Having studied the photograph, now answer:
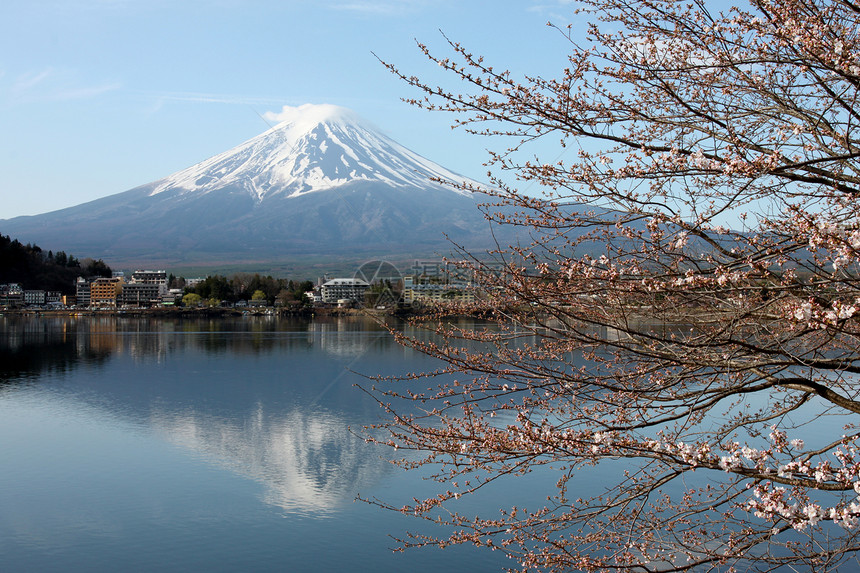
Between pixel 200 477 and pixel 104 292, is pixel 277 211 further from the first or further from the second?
pixel 200 477

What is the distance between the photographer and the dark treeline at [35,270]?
2751 inches

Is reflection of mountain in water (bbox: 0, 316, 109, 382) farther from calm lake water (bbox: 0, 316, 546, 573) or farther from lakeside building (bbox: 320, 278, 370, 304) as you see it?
lakeside building (bbox: 320, 278, 370, 304)

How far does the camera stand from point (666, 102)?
346 centimetres

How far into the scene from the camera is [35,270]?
7344cm

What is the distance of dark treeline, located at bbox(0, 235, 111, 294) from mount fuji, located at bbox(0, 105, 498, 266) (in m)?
30.0

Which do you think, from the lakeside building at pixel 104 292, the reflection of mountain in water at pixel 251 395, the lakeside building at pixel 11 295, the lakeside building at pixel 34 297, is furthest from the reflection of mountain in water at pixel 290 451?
the lakeside building at pixel 104 292

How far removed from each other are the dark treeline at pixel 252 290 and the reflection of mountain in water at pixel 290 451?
52.1 metres

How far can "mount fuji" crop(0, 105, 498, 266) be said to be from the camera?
4779 inches

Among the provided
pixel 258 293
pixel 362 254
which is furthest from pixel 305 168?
pixel 258 293

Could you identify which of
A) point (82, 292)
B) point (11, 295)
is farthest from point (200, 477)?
point (82, 292)

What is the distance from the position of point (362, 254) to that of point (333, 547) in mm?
111504

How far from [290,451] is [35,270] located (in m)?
71.3

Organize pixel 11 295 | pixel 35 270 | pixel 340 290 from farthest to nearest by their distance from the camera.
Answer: pixel 340 290 < pixel 35 270 < pixel 11 295

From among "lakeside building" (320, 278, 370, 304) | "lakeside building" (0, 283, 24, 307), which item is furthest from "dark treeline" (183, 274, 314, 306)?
"lakeside building" (0, 283, 24, 307)
